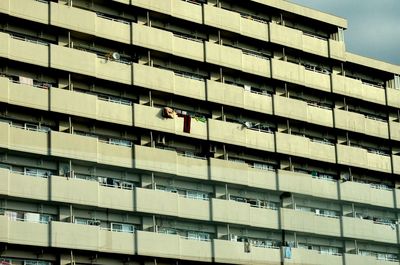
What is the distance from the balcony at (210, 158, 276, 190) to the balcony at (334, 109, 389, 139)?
8.29m

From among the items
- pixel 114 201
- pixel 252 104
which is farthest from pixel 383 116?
pixel 114 201

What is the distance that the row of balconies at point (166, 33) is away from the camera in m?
55.3

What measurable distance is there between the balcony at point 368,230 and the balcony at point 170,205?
478 inches

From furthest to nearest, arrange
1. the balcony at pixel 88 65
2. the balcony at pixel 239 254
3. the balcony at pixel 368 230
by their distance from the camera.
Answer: the balcony at pixel 368 230 → the balcony at pixel 239 254 → the balcony at pixel 88 65

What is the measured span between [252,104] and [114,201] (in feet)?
44.4

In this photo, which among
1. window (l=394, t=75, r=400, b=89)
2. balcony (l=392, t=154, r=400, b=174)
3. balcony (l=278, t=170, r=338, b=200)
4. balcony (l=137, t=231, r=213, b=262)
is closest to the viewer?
balcony (l=137, t=231, r=213, b=262)

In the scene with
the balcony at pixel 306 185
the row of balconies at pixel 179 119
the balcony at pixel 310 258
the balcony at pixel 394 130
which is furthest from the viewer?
the balcony at pixel 394 130

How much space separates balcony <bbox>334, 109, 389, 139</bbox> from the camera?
2699 inches

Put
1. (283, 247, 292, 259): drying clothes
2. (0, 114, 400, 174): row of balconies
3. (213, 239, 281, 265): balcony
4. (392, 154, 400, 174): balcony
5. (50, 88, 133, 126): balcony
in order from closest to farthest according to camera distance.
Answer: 1. (0, 114, 400, 174): row of balconies
2. (50, 88, 133, 126): balcony
3. (213, 239, 281, 265): balcony
4. (283, 247, 292, 259): drying clothes
5. (392, 154, 400, 174): balcony

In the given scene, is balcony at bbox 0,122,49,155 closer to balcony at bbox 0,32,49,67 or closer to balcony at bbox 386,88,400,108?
balcony at bbox 0,32,49,67

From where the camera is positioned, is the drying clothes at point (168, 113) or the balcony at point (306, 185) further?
the balcony at point (306, 185)

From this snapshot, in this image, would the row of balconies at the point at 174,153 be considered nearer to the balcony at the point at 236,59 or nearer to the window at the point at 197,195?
the window at the point at 197,195

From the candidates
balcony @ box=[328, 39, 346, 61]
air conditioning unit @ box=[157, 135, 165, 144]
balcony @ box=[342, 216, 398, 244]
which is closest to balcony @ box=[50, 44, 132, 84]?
air conditioning unit @ box=[157, 135, 165, 144]

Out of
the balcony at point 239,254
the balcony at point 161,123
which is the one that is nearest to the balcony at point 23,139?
the balcony at point 161,123
